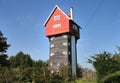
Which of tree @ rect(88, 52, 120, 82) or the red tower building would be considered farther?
the red tower building

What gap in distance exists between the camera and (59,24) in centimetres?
5912

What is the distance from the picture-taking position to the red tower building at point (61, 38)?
57969mm

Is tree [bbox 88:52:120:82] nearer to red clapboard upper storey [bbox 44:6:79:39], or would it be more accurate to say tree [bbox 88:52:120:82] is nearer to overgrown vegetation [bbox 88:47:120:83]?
overgrown vegetation [bbox 88:47:120:83]

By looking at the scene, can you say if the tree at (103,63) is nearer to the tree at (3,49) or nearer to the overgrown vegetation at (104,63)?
the overgrown vegetation at (104,63)

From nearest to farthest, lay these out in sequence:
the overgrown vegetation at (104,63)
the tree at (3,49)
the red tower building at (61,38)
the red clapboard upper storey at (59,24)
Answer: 1. the overgrown vegetation at (104,63)
2. the tree at (3,49)
3. the red tower building at (61,38)
4. the red clapboard upper storey at (59,24)

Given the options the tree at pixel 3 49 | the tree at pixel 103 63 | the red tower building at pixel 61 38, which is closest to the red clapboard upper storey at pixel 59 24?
the red tower building at pixel 61 38

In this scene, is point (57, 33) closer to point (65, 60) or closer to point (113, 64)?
point (65, 60)

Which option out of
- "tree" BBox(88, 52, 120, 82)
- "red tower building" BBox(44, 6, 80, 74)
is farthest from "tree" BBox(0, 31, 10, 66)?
"tree" BBox(88, 52, 120, 82)

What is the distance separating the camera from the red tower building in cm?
5797

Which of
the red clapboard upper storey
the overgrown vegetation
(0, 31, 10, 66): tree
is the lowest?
the overgrown vegetation

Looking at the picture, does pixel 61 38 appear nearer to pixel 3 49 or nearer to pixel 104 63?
pixel 3 49

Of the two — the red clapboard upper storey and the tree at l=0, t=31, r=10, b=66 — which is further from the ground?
the red clapboard upper storey

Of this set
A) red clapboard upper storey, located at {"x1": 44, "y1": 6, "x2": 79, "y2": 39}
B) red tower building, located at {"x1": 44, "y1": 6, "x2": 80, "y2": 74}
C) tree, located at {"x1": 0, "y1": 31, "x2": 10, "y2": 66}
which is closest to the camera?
tree, located at {"x1": 0, "y1": 31, "x2": 10, "y2": 66}

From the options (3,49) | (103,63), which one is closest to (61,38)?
(3,49)
